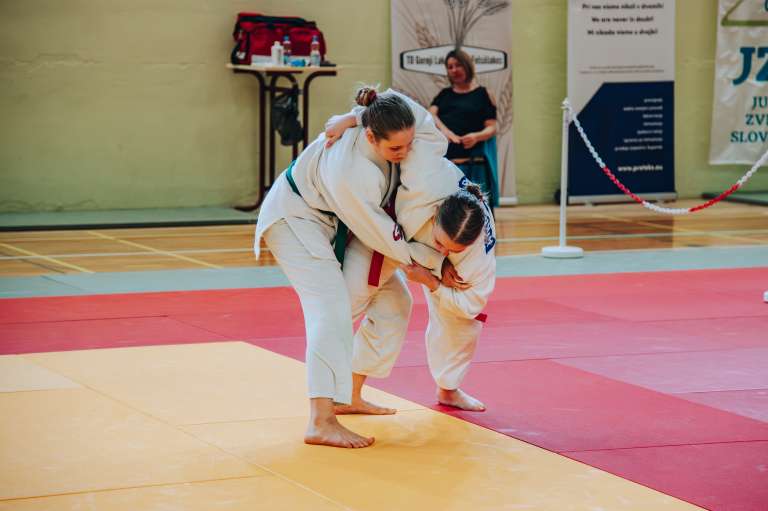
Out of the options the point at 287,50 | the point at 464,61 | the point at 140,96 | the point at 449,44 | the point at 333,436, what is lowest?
the point at 333,436

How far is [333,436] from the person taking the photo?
163 inches

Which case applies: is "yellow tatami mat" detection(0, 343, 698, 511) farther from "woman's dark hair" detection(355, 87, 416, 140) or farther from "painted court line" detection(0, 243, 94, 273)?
"painted court line" detection(0, 243, 94, 273)

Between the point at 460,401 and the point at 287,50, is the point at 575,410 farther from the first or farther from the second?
the point at 287,50

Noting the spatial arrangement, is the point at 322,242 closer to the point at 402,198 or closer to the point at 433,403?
the point at 402,198

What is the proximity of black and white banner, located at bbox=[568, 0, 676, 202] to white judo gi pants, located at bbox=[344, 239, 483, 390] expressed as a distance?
8.71m

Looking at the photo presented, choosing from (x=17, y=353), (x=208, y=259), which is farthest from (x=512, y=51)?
(x=17, y=353)

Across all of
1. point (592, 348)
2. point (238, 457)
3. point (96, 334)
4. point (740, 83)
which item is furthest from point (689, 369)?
point (740, 83)

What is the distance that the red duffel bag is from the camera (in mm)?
11383

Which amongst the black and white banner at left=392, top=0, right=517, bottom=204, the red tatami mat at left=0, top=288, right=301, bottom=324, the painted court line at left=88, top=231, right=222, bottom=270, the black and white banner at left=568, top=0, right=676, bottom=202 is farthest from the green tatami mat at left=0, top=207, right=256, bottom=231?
the black and white banner at left=568, top=0, right=676, bottom=202

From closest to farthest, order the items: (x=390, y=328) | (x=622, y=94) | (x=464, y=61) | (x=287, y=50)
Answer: (x=390, y=328) < (x=464, y=61) < (x=287, y=50) < (x=622, y=94)

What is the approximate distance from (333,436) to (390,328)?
547 mm

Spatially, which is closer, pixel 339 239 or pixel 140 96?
pixel 339 239

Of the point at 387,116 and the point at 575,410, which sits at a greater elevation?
the point at 387,116

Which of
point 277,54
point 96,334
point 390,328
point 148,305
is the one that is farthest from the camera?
point 277,54
